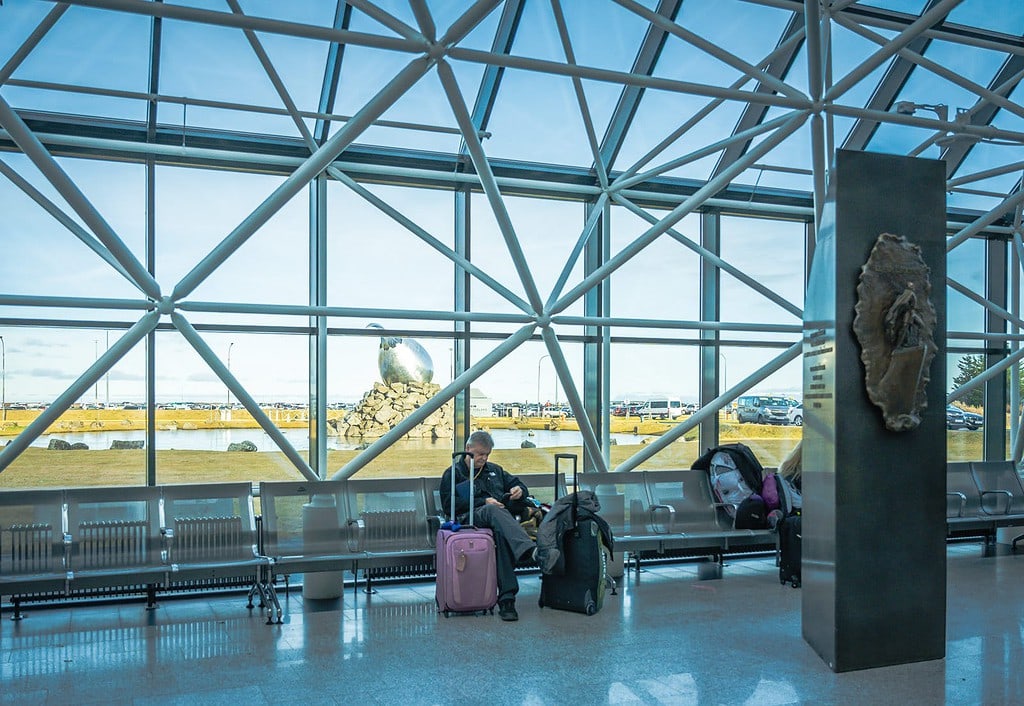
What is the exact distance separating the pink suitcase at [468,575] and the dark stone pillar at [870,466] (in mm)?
2945

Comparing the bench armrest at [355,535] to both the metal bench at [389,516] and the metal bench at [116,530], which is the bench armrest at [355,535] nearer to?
the metal bench at [389,516]

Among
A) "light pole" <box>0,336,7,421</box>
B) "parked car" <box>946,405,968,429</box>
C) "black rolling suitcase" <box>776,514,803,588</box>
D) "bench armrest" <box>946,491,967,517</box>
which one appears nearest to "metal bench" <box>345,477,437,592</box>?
"black rolling suitcase" <box>776,514,803,588</box>

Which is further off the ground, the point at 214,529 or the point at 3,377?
the point at 3,377

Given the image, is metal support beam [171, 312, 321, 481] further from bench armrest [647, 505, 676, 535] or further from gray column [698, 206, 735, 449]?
gray column [698, 206, 735, 449]

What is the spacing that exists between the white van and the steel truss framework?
0.47 metres

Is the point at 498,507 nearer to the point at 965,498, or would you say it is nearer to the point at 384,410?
the point at 384,410

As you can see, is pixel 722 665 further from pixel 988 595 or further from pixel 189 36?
pixel 189 36

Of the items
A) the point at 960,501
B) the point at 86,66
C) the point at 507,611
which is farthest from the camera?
the point at 960,501

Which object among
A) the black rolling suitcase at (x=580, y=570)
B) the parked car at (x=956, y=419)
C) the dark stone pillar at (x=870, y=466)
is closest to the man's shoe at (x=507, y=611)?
the black rolling suitcase at (x=580, y=570)

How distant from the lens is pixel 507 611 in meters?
8.84

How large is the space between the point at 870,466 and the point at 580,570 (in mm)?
3005

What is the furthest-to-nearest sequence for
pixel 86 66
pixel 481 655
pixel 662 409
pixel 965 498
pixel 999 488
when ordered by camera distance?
pixel 662 409 → pixel 999 488 → pixel 965 498 → pixel 86 66 → pixel 481 655

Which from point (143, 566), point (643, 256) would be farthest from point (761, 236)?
point (143, 566)


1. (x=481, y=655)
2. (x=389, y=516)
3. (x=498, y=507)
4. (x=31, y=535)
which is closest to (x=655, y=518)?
(x=498, y=507)
